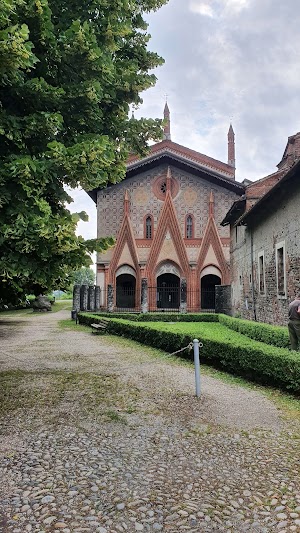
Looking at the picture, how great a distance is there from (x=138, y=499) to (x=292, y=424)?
3014mm

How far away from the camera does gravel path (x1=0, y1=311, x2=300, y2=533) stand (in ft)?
10.8

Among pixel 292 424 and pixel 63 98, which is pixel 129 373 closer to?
pixel 292 424

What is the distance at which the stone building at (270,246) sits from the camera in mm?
12102

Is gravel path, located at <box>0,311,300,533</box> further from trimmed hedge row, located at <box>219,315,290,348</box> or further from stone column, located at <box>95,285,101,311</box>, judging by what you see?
stone column, located at <box>95,285,101,311</box>

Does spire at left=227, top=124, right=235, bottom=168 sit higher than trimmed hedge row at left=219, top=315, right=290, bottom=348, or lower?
higher

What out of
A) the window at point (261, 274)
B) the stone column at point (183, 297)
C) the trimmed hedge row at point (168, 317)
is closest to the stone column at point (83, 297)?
the trimmed hedge row at point (168, 317)

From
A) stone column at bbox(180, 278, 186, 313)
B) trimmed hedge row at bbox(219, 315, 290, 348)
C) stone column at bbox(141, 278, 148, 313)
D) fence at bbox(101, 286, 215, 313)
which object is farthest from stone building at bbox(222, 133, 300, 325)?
fence at bbox(101, 286, 215, 313)

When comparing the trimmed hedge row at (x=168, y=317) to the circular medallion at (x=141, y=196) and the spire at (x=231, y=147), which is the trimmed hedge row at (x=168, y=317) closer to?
the circular medallion at (x=141, y=196)

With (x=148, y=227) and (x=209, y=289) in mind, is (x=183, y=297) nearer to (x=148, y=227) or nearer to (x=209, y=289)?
(x=209, y=289)

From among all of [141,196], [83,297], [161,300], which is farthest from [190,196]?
[83,297]

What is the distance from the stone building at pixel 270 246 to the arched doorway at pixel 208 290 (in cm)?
1029

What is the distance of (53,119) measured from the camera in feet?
16.2

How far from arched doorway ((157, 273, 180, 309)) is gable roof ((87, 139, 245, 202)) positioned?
30.0 ft

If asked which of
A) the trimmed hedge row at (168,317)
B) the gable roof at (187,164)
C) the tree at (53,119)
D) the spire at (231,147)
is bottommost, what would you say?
the trimmed hedge row at (168,317)
